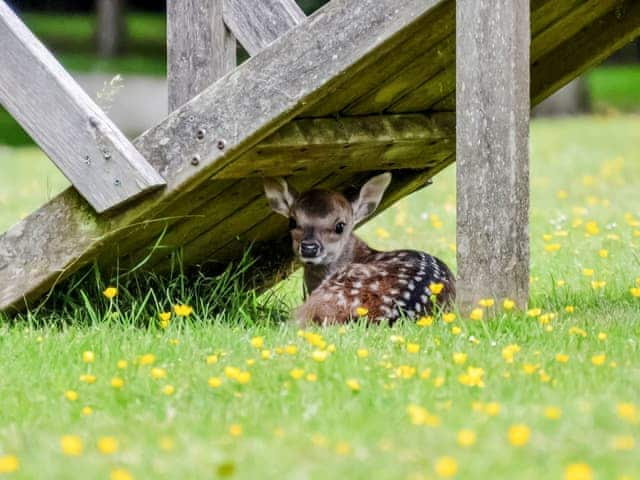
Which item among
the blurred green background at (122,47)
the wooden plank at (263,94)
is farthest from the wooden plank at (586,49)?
the blurred green background at (122,47)

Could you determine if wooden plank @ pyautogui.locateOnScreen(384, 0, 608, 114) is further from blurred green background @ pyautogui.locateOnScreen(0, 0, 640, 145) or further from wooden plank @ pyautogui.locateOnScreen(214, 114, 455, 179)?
blurred green background @ pyautogui.locateOnScreen(0, 0, 640, 145)

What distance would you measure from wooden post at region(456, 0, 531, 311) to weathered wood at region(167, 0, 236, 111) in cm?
147

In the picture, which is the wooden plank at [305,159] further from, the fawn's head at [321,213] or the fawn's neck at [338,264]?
the fawn's neck at [338,264]

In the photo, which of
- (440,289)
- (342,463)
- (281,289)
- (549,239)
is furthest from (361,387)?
(549,239)

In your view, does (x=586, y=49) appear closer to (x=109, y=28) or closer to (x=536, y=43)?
(x=536, y=43)

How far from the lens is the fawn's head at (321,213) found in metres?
7.10

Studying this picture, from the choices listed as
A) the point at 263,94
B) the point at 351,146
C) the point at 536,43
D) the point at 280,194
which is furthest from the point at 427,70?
the point at 263,94

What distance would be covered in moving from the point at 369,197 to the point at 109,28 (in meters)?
33.8

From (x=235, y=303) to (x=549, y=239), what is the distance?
2.92m

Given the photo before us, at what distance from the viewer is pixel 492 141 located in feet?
19.8

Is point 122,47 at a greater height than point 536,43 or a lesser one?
greater

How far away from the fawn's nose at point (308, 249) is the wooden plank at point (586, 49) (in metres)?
1.57

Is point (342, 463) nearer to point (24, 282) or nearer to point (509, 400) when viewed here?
point (509, 400)

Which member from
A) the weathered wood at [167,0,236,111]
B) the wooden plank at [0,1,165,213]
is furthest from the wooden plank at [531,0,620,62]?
the wooden plank at [0,1,165,213]
